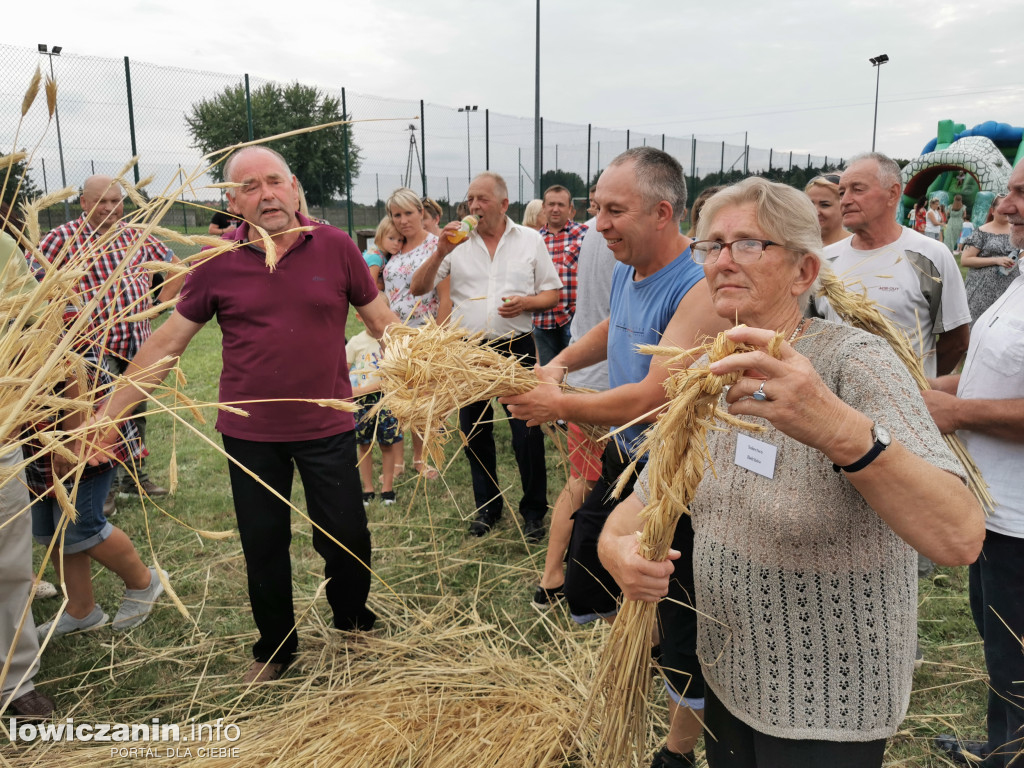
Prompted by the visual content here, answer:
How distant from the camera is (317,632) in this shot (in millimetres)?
3375

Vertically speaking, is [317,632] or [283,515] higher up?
[283,515]

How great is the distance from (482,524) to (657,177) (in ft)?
8.71

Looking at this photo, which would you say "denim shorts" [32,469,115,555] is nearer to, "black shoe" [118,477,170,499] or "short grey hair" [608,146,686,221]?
"black shoe" [118,477,170,499]

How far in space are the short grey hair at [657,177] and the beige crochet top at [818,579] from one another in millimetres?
1108

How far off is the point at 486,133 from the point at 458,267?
13209mm

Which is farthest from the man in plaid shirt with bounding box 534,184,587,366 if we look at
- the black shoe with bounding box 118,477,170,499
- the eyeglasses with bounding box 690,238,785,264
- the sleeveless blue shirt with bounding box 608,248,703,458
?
the eyeglasses with bounding box 690,238,785,264

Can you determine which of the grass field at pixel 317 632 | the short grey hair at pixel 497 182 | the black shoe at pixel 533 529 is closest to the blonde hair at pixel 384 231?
the short grey hair at pixel 497 182

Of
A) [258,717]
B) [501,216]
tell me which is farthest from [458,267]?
[258,717]

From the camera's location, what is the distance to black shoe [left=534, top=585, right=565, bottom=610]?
3.56 meters

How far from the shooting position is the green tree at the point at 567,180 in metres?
18.9

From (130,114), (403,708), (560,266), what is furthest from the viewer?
(130,114)

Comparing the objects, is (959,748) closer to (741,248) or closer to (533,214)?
(741,248)

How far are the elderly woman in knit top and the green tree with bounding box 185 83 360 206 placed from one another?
10.6 metres

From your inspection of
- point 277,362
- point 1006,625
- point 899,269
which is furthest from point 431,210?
point 1006,625
